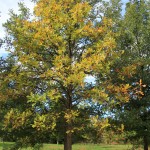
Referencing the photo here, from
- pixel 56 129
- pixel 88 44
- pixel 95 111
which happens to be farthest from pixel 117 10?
pixel 56 129

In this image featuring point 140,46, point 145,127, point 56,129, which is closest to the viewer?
point 56,129

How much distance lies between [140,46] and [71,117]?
844 centimetres

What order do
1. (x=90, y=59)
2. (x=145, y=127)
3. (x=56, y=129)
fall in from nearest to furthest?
(x=90, y=59) → (x=56, y=129) → (x=145, y=127)

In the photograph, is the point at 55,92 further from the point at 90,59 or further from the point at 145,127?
the point at 145,127

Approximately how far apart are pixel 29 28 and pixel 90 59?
324cm

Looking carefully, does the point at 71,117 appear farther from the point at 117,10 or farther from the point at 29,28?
the point at 117,10

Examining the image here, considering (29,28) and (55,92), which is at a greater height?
(29,28)

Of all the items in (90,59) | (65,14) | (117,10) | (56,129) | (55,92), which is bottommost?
(56,129)

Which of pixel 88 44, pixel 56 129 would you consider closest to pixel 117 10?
pixel 88 44

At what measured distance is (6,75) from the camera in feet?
45.9

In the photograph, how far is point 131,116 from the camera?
52.5ft

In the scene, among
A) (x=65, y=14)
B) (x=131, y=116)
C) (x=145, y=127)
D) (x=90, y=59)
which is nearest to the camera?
(x=90, y=59)

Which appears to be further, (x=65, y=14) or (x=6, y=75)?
(x=6, y=75)

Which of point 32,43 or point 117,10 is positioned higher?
point 117,10
